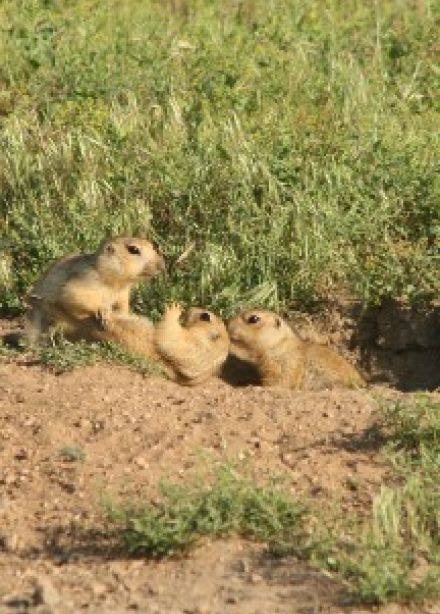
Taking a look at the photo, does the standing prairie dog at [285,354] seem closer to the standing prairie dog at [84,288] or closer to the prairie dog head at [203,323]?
the prairie dog head at [203,323]

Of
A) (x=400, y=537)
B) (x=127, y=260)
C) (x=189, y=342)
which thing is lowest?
(x=189, y=342)

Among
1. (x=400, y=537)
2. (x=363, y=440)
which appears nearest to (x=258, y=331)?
(x=363, y=440)

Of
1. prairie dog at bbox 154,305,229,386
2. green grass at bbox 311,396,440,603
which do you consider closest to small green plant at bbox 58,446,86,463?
green grass at bbox 311,396,440,603

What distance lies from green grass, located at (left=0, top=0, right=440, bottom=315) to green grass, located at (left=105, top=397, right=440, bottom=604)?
2777 mm

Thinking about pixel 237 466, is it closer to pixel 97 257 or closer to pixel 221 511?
pixel 221 511

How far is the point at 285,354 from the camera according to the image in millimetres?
9773

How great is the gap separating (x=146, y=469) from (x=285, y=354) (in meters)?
2.61

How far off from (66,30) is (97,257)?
2920 mm

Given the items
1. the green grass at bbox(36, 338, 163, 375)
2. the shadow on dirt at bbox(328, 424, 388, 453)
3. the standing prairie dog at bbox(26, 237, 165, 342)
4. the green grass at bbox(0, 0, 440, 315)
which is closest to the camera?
→ the shadow on dirt at bbox(328, 424, 388, 453)

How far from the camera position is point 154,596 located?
634cm

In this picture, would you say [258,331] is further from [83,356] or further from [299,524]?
[299,524]

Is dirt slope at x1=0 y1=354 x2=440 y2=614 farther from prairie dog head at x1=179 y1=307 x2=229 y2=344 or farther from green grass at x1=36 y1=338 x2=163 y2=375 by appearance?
prairie dog head at x1=179 y1=307 x2=229 y2=344

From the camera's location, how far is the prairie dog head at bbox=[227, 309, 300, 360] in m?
9.45

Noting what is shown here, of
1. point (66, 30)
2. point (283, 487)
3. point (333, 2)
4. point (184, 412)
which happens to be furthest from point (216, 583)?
point (333, 2)
